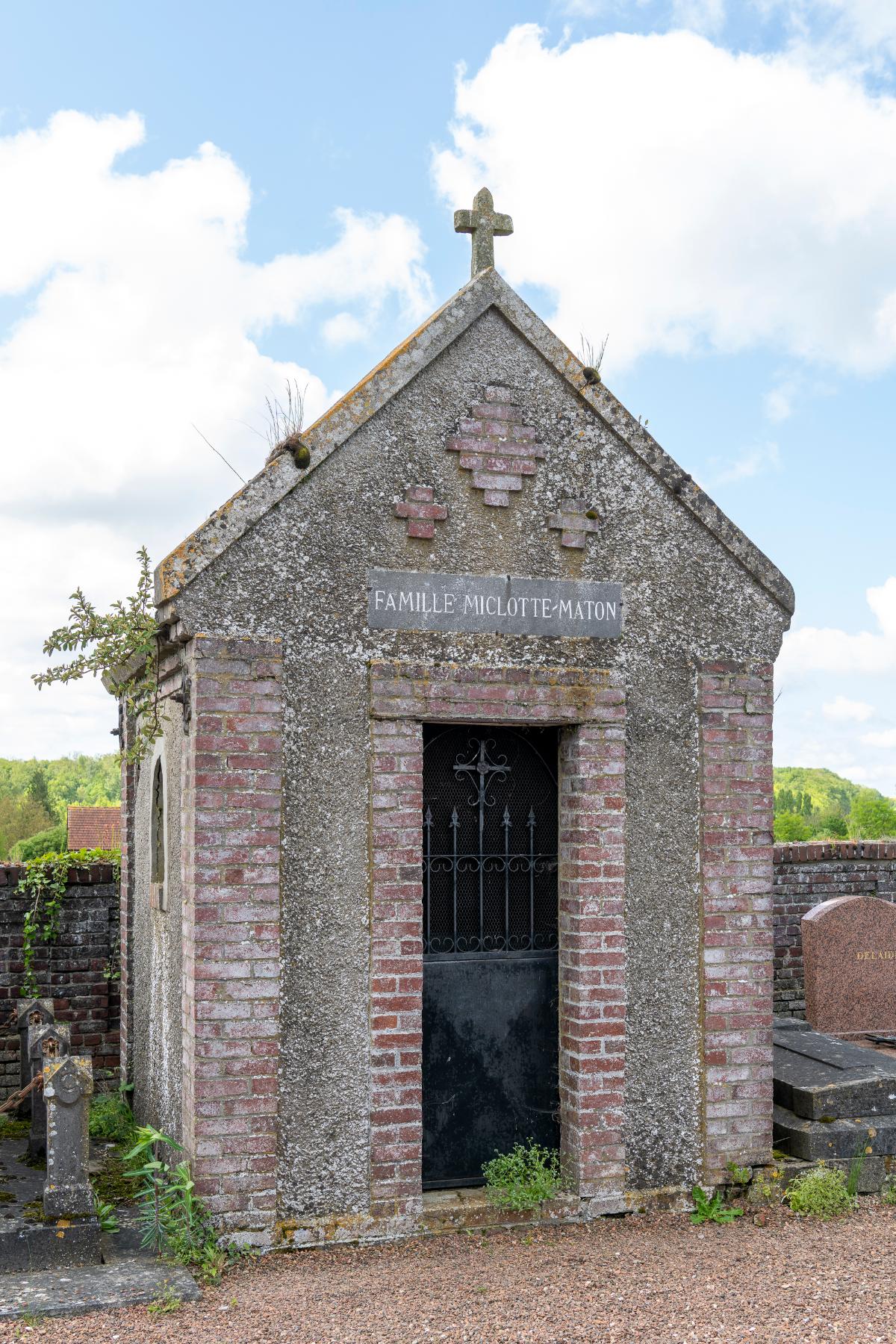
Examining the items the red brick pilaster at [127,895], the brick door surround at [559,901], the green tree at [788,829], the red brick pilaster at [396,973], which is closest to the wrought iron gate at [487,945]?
the brick door surround at [559,901]

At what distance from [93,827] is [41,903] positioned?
1564 centimetres

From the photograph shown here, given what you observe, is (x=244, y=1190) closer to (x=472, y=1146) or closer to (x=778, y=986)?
(x=472, y=1146)

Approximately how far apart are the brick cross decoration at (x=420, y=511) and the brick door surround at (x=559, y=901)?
27.3 inches

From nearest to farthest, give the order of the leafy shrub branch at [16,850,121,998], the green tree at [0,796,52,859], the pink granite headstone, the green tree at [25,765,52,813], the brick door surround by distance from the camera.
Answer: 1. the brick door surround
2. the leafy shrub branch at [16,850,121,998]
3. the pink granite headstone
4. the green tree at [0,796,52,859]
5. the green tree at [25,765,52,813]

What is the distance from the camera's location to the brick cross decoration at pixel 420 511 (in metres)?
5.90

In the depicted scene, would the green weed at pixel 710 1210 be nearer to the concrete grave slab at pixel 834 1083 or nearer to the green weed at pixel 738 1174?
the green weed at pixel 738 1174

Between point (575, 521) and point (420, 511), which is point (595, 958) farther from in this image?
point (420, 511)

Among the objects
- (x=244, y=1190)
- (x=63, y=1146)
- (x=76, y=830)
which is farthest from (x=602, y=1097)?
(x=76, y=830)

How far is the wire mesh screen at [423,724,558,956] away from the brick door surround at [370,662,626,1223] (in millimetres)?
113

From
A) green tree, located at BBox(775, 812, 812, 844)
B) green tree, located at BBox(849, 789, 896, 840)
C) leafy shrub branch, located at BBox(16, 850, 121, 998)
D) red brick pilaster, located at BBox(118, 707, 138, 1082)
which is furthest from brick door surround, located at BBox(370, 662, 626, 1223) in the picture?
green tree, located at BBox(775, 812, 812, 844)

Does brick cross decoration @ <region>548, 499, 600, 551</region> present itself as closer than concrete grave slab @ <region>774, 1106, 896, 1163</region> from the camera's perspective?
Yes

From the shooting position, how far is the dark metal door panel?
238 inches

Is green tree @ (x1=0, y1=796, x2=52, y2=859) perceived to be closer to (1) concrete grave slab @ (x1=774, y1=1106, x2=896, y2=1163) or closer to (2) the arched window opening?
Answer: (2) the arched window opening

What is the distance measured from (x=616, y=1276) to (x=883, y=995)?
6455 mm
